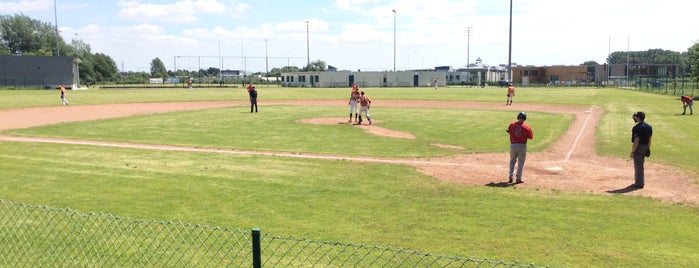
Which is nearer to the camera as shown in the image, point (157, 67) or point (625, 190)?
point (625, 190)

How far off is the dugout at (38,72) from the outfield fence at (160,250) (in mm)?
83262

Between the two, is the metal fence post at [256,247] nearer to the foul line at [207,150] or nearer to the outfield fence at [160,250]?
the outfield fence at [160,250]

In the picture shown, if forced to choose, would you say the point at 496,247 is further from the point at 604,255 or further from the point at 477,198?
the point at 477,198

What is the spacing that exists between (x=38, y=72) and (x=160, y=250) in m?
89.4

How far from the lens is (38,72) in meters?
83.5

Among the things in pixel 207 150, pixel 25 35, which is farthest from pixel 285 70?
pixel 207 150

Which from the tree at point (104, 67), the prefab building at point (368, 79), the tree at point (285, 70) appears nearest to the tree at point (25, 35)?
the tree at point (104, 67)

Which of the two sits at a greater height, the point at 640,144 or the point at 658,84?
the point at 658,84

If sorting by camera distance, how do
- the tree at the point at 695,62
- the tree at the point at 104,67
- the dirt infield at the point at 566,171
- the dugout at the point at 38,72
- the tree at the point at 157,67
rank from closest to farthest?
the dirt infield at the point at 566,171, the tree at the point at 695,62, the dugout at the point at 38,72, the tree at the point at 104,67, the tree at the point at 157,67

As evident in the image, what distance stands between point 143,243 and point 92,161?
8843 mm

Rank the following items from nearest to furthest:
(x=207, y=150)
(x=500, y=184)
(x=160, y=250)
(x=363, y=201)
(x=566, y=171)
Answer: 1. (x=160, y=250)
2. (x=363, y=201)
3. (x=500, y=184)
4. (x=566, y=171)
5. (x=207, y=150)

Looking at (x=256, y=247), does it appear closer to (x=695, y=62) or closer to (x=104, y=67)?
(x=695, y=62)

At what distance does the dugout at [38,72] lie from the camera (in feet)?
270

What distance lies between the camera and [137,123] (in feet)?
91.4
